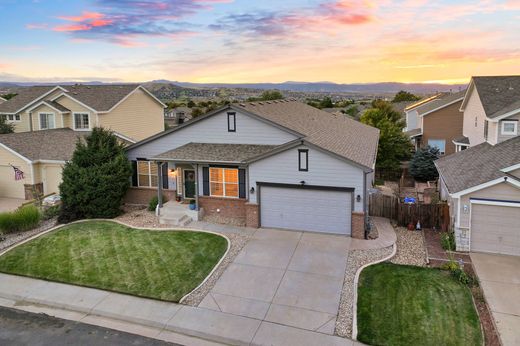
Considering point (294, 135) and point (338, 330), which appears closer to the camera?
A: point (338, 330)

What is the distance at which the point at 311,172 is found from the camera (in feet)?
58.4

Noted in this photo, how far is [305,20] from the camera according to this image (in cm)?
2812

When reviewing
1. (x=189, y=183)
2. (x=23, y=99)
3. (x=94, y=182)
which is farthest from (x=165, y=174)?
(x=23, y=99)

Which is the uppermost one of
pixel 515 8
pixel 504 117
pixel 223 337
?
pixel 515 8

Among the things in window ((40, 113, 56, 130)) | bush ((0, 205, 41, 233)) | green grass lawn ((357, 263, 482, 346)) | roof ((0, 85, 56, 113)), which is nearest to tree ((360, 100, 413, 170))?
green grass lawn ((357, 263, 482, 346))

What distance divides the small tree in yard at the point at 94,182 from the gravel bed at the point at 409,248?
1421 centimetres

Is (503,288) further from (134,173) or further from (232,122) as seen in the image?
(134,173)

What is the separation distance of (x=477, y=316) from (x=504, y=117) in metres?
12.9

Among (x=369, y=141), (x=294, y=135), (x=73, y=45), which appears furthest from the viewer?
(x=73, y=45)

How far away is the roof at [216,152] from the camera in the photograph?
64.0ft

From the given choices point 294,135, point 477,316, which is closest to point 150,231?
point 294,135

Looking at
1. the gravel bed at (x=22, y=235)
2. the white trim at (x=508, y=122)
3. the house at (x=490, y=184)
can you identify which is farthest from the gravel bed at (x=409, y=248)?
the gravel bed at (x=22, y=235)

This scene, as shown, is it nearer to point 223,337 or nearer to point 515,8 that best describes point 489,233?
point 223,337

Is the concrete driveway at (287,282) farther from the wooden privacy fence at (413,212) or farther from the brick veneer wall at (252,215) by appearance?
the wooden privacy fence at (413,212)
